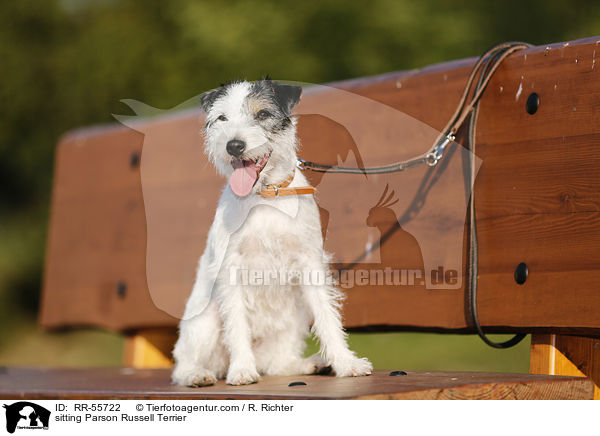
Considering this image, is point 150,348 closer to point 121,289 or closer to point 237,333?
point 121,289

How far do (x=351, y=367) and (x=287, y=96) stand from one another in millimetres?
967

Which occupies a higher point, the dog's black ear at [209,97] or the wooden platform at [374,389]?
the dog's black ear at [209,97]

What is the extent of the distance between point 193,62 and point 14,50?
4.34 metres

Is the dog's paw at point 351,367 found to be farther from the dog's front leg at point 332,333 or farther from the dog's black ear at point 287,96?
the dog's black ear at point 287,96

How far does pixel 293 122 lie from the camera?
8.26 feet

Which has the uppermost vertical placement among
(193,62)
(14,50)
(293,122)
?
(14,50)

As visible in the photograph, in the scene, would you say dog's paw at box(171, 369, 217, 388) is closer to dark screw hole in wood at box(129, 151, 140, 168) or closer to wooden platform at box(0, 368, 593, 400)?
wooden platform at box(0, 368, 593, 400)

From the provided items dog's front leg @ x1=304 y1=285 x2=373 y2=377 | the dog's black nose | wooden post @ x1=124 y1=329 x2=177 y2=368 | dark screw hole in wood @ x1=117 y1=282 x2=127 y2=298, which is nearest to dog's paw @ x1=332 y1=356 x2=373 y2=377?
dog's front leg @ x1=304 y1=285 x2=373 y2=377

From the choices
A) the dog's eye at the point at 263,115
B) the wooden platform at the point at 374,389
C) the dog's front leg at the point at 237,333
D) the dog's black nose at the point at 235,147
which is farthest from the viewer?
the dog's front leg at the point at 237,333

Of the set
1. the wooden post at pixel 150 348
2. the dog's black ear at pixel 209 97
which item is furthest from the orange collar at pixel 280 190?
the wooden post at pixel 150 348

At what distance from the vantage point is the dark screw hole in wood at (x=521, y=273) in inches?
106

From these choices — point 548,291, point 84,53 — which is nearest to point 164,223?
point 548,291

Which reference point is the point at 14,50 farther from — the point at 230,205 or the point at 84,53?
the point at 230,205
